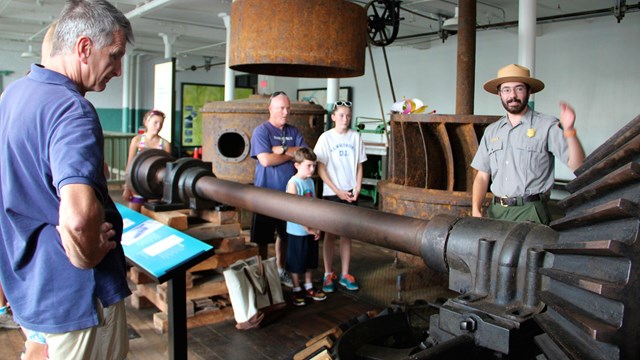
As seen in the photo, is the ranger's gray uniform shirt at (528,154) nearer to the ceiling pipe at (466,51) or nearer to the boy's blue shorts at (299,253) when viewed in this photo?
the ceiling pipe at (466,51)

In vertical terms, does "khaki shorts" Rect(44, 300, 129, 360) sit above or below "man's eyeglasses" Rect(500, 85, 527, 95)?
below

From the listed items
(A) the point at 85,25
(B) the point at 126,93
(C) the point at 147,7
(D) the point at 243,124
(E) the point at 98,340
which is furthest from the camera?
(B) the point at 126,93

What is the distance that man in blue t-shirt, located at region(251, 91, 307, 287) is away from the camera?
435cm

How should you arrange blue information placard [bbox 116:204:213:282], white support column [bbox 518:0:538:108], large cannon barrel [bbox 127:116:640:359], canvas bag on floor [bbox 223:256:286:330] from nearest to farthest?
1. large cannon barrel [bbox 127:116:640:359]
2. blue information placard [bbox 116:204:213:282]
3. canvas bag on floor [bbox 223:256:286:330]
4. white support column [bbox 518:0:538:108]

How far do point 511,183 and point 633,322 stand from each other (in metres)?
2.54

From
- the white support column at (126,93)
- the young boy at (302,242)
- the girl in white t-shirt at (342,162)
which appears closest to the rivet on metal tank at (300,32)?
A: the young boy at (302,242)

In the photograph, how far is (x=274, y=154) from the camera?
4.33m

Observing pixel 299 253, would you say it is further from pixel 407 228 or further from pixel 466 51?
pixel 407 228

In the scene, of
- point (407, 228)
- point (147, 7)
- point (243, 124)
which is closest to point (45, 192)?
point (407, 228)

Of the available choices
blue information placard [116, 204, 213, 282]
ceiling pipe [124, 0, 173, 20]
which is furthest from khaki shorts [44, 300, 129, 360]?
ceiling pipe [124, 0, 173, 20]

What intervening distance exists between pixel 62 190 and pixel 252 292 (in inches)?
90.4

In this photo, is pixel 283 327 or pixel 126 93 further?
pixel 126 93

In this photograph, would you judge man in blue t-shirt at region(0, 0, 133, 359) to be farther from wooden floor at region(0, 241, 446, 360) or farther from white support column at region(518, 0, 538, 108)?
white support column at region(518, 0, 538, 108)

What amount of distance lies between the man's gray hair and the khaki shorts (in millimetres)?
781
